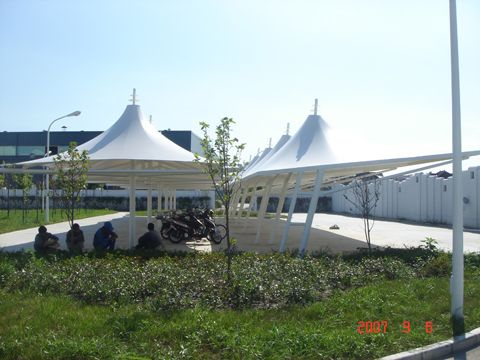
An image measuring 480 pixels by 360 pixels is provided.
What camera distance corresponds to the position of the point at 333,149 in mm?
14297

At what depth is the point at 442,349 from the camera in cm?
582

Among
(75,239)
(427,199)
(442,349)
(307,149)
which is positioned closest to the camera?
(442,349)

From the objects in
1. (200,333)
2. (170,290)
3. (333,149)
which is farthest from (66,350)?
(333,149)

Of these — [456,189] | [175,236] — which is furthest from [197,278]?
[175,236]

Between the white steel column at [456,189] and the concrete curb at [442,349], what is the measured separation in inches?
19.5

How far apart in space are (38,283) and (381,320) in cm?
505

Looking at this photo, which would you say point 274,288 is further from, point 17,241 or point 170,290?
point 17,241

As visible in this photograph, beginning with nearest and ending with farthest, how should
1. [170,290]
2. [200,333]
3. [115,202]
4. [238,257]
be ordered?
[200,333], [170,290], [238,257], [115,202]

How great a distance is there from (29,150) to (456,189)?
52800 mm

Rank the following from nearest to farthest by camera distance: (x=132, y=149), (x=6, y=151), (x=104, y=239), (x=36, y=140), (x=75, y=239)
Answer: (x=75, y=239) < (x=104, y=239) < (x=132, y=149) < (x=36, y=140) < (x=6, y=151)

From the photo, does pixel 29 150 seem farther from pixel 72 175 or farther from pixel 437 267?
pixel 437 267

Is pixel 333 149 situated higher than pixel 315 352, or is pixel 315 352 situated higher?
pixel 333 149

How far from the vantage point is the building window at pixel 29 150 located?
53.1 meters
